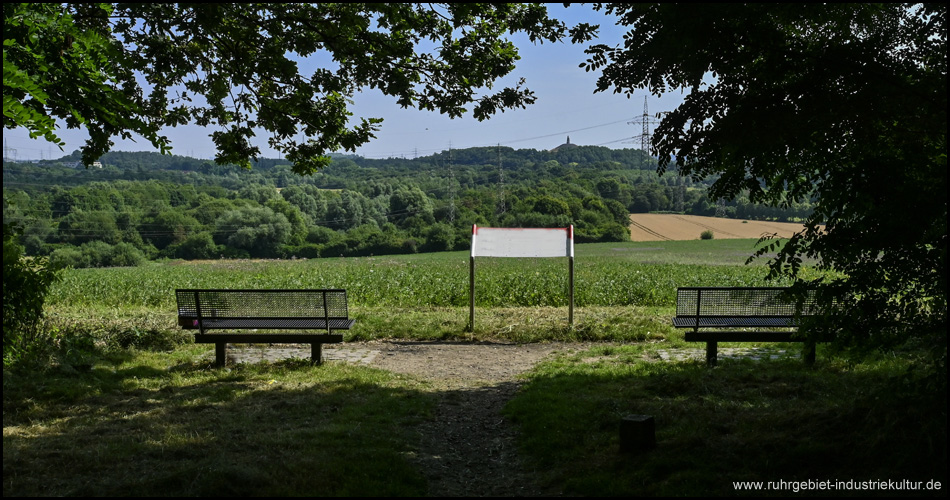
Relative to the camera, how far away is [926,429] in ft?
12.3

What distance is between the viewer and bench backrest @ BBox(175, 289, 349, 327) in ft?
28.3

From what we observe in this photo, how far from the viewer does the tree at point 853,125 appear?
4.37 m

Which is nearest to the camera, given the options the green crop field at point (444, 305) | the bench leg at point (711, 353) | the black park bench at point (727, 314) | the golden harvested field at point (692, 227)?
the black park bench at point (727, 314)

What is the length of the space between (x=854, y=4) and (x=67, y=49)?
6.77 meters

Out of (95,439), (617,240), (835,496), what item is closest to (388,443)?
(95,439)

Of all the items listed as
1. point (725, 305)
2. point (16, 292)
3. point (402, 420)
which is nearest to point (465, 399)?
point (402, 420)

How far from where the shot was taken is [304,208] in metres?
84.6

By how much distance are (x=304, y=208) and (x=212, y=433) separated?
81943 millimetres

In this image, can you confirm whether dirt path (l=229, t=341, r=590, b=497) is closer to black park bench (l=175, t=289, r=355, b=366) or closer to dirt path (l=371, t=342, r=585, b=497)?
dirt path (l=371, t=342, r=585, b=497)

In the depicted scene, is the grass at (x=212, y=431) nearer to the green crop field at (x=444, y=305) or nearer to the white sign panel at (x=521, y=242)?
the green crop field at (x=444, y=305)

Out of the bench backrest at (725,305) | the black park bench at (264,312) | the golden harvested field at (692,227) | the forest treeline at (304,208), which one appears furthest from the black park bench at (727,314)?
the golden harvested field at (692,227)

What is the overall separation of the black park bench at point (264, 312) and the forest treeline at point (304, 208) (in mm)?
46571

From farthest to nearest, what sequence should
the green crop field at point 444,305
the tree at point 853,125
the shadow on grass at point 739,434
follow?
the green crop field at point 444,305 → the tree at point 853,125 → the shadow on grass at point 739,434

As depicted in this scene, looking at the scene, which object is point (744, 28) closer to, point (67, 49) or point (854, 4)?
point (854, 4)
